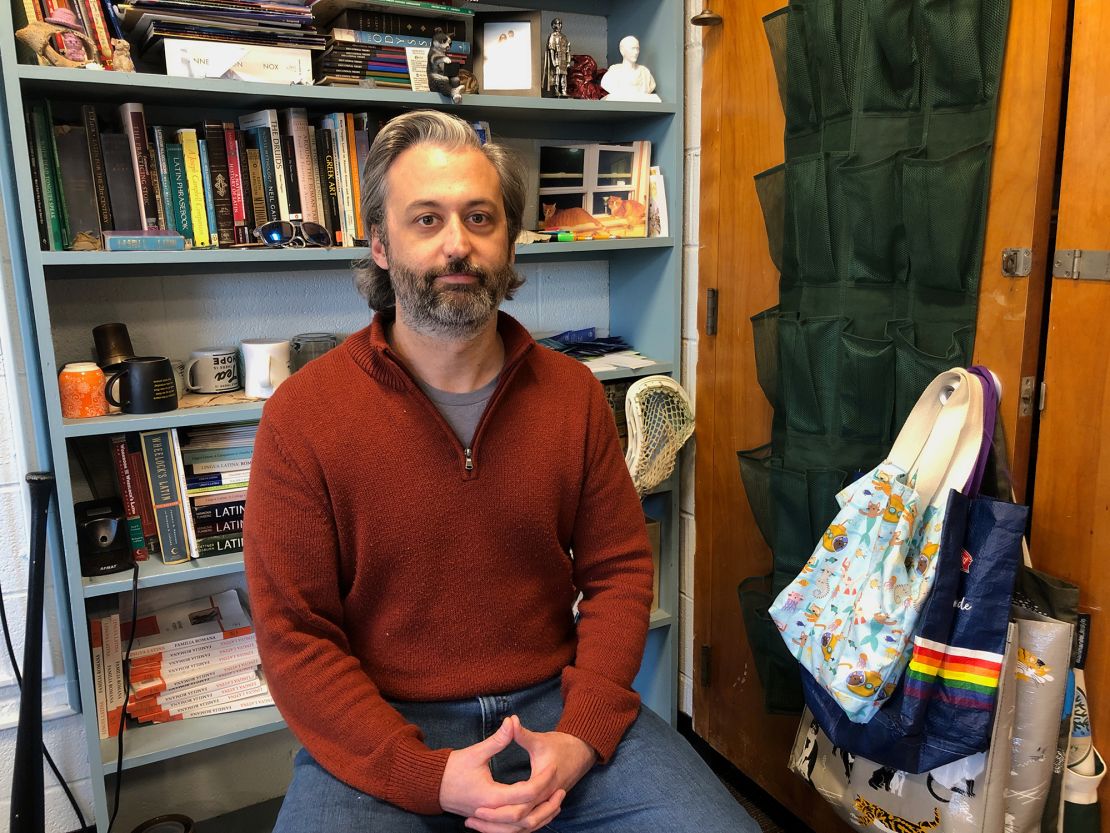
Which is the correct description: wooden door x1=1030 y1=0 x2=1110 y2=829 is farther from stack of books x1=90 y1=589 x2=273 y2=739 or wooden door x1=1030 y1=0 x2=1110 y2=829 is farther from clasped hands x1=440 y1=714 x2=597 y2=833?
stack of books x1=90 y1=589 x2=273 y2=739

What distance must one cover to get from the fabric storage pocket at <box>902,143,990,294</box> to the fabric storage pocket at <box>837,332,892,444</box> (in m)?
0.14

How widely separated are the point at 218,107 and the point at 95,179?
310 mm

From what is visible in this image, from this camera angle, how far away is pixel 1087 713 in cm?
130

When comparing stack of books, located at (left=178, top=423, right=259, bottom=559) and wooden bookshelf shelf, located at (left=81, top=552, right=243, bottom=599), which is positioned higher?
stack of books, located at (left=178, top=423, right=259, bottom=559)

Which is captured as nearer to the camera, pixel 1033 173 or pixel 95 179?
pixel 1033 173

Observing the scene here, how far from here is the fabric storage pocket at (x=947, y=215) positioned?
1346 millimetres

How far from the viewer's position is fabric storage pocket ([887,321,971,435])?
1398 mm

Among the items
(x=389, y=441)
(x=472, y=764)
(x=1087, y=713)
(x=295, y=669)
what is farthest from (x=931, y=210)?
(x=295, y=669)

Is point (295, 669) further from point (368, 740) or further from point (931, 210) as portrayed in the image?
point (931, 210)

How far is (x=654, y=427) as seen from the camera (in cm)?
201

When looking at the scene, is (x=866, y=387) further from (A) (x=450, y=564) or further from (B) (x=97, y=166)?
(B) (x=97, y=166)

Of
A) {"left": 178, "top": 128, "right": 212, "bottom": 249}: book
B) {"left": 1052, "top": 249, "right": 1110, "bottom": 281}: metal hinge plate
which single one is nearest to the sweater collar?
{"left": 178, "top": 128, "right": 212, "bottom": 249}: book

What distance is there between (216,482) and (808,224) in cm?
123

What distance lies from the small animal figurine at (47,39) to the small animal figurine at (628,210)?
3.61ft
